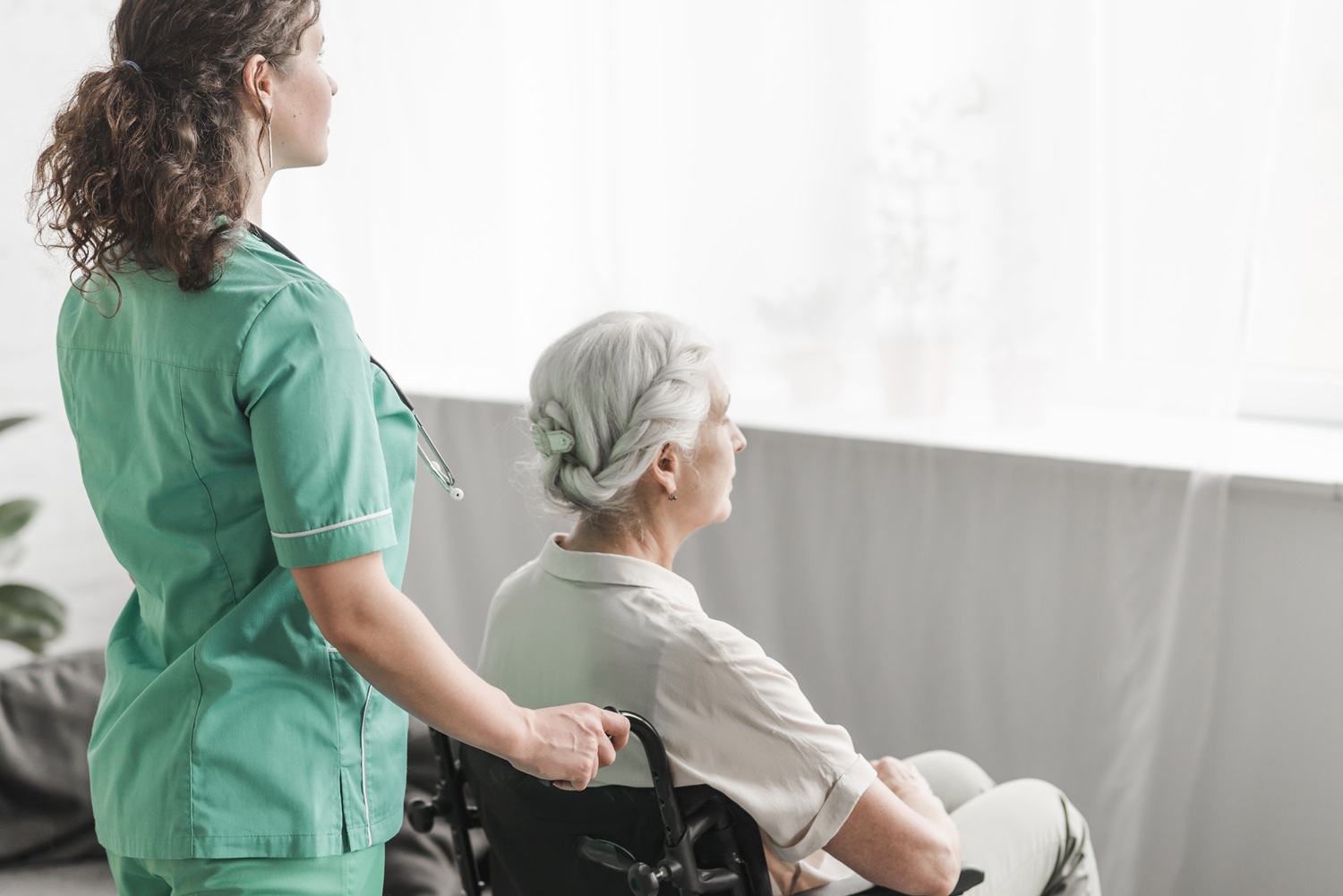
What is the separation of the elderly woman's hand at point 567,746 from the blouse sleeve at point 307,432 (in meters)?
0.21

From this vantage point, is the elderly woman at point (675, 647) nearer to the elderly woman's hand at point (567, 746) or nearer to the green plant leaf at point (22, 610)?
the elderly woman's hand at point (567, 746)

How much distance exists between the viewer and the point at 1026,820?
5.13 ft

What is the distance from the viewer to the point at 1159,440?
6.43 feet

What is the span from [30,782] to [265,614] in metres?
1.42

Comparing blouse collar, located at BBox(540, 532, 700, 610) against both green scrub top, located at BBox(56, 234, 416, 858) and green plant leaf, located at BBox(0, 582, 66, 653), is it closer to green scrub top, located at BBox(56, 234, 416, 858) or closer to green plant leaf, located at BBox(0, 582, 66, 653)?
green scrub top, located at BBox(56, 234, 416, 858)

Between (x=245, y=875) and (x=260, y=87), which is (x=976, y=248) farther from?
(x=245, y=875)

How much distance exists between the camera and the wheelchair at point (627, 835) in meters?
1.13

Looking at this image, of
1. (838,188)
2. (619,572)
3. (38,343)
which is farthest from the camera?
(38,343)

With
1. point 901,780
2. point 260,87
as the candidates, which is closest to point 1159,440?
point 901,780

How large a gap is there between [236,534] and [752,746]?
21.2 inches

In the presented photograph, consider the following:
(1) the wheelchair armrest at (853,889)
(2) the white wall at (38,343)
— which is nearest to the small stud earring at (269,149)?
(1) the wheelchair armrest at (853,889)

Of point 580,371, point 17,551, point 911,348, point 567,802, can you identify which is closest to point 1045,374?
point 911,348

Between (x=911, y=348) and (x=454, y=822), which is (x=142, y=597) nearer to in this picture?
(x=454, y=822)

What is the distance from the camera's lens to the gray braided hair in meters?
1.32
